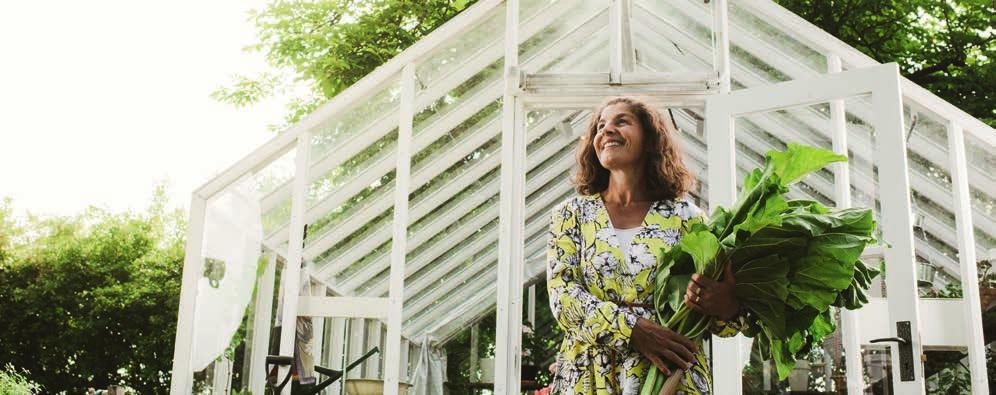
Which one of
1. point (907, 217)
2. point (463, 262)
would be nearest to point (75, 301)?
point (463, 262)

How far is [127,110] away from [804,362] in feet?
63.8

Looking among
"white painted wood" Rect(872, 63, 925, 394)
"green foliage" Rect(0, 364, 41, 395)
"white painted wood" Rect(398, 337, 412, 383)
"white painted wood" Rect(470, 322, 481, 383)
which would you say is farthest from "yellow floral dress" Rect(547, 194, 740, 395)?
"green foliage" Rect(0, 364, 41, 395)

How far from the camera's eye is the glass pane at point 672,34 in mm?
4352

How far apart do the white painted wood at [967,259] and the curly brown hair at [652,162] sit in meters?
2.23

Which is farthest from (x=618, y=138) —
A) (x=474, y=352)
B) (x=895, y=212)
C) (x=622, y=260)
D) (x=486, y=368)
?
(x=486, y=368)

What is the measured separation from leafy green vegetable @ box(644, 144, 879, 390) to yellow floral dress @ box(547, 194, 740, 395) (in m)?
0.14

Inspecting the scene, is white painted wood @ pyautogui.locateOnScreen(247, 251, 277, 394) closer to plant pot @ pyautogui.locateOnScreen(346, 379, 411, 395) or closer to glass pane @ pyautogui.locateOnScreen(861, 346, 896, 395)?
plant pot @ pyautogui.locateOnScreen(346, 379, 411, 395)

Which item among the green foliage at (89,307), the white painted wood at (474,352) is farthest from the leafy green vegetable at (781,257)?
the green foliage at (89,307)

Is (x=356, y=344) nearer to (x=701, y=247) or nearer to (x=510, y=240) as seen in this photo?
(x=510, y=240)

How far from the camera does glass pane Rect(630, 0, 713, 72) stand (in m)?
4.35

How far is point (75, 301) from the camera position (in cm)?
1398

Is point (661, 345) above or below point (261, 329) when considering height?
below

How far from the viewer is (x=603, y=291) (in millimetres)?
2031

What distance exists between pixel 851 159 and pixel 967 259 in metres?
0.92
